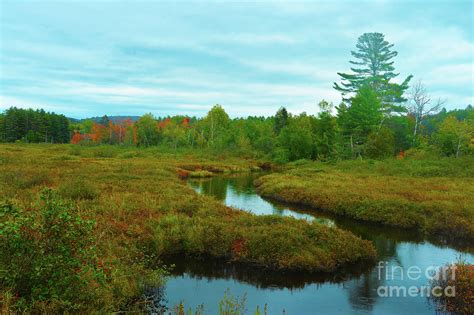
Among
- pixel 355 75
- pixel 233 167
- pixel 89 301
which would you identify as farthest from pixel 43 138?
pixel 89 301

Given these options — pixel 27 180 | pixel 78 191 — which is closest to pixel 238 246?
pixel 78 191

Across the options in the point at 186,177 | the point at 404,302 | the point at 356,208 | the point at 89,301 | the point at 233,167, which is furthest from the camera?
the point at 233,167

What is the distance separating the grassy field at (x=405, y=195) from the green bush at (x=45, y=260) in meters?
19.8

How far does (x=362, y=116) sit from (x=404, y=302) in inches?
1952

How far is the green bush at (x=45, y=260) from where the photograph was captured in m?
8.69

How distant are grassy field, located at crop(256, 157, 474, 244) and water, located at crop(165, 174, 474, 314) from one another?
3278 millimetres

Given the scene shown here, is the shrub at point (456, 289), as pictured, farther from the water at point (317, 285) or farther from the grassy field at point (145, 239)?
the grassy field at point (145, 239)

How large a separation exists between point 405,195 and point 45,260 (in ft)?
86.5

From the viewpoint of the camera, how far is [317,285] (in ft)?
46.0

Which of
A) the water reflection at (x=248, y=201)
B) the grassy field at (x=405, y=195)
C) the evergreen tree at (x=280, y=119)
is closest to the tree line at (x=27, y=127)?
the evergreen tree at (x=280, y=119)

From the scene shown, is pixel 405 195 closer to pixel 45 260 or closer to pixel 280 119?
pixel 45 260

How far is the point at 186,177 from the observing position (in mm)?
50969

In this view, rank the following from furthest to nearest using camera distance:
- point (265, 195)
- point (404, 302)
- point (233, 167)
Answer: point (233, 167) → point (265, 195) → point (404, 302)

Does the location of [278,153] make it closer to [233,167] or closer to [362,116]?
[233,167]
